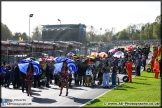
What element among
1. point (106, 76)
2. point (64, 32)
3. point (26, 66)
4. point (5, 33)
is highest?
point (5, 33)

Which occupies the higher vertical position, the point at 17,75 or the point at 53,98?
the point at 17,75

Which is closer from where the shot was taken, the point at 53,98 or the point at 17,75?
the point at 53,98

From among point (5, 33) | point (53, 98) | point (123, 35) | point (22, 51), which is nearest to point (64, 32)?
point (5, 33)

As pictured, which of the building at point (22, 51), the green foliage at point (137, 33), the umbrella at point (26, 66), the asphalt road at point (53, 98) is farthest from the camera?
the green foliage at point (137, 33)

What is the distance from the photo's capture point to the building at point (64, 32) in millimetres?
84000

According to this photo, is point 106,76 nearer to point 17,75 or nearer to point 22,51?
point 17,75

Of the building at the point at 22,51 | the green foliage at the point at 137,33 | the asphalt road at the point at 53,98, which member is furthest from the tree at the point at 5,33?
the asphalt road at the point at 53,98

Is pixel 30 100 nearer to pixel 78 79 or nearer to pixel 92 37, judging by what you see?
pixel 78 79

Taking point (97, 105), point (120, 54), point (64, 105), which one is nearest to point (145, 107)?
point (97, 105)

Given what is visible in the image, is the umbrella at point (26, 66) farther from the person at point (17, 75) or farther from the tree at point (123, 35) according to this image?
the tree at point (123, 35)

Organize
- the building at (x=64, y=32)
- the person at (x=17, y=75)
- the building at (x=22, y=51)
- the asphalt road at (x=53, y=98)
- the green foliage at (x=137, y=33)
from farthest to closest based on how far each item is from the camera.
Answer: the green foliage at (x=137, y=33) → the building at (x=64, y=32) → the building at (x=22, y=51) → the person at (x=17, y=75) → the asphalt road at (x=53, y=98)

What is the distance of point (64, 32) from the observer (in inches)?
3393

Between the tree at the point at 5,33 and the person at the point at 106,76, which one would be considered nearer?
the person at the point at 106,76

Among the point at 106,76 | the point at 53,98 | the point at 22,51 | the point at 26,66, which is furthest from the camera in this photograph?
the point at 22,51
